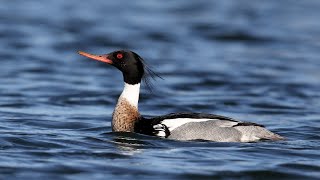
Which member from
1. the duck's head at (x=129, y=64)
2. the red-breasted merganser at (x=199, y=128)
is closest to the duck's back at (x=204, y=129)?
the red-breasted merganser at (x=199, y=128)

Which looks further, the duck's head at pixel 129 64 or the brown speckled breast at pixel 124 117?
the duck's head at pixel 129 64

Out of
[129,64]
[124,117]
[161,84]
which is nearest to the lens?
[124,117]

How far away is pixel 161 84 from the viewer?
2378cm

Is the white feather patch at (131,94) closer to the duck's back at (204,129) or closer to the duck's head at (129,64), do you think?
the duck's head at (129,64)

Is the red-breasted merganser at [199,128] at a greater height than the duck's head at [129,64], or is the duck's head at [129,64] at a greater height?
the duck's head at [129,64]

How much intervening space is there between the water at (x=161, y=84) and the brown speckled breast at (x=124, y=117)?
16 centimetres

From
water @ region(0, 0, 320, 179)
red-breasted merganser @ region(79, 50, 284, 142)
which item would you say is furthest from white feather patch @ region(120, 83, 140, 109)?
water @ region(0, 0, 320, 179)

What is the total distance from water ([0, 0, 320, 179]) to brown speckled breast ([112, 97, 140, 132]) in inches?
6.4

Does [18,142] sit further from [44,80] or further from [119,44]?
[119,44]

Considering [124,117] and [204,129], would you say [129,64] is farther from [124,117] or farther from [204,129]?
[204,129]

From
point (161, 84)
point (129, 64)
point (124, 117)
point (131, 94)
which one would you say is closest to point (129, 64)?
point (129, 64)

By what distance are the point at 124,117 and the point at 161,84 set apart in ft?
28.5

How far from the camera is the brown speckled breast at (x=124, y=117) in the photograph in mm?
15094

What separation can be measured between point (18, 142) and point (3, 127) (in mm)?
1745
